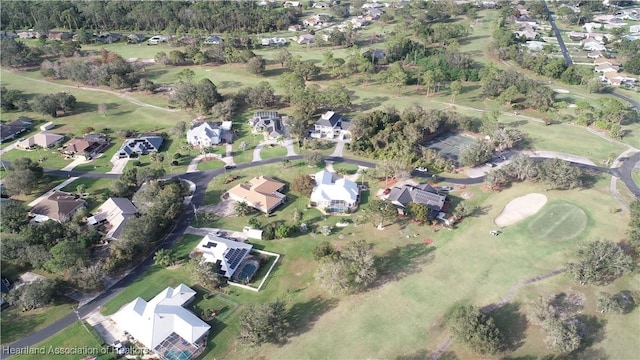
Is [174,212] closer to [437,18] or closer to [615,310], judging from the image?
[615,310]

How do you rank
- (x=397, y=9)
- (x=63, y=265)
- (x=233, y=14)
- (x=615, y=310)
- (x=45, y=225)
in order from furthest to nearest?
(x=397, y=9)
(x=233, y=14)
(x=45, y=225)
(x=63, y=265)
(x=615, y=310)

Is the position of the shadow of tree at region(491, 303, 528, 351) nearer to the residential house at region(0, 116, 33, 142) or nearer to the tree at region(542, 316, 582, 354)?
the tree at region(542, 316, 582, 354)

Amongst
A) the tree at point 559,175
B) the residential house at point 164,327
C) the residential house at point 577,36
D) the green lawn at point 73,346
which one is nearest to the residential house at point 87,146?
the green lawn at point 73,346

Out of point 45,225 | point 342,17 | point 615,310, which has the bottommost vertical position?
point 615,310

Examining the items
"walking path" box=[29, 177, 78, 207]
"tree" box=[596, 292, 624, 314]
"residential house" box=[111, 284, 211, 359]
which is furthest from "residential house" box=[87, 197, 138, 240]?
"tree" box=[596, 292, 624, 314]

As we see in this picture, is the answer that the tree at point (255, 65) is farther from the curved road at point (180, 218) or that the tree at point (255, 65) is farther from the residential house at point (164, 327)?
the residential house at point (164, 327)

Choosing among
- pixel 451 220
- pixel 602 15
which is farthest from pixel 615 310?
pixel 602 15
